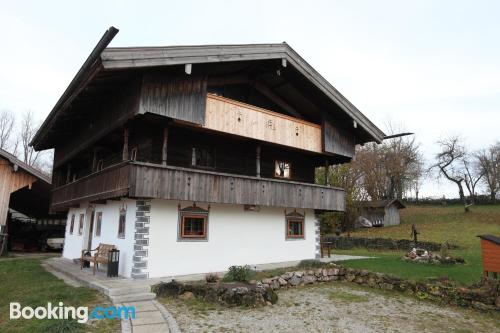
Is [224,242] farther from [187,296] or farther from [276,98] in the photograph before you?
[276,98]

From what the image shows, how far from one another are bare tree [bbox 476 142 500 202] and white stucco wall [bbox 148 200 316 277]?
121 feet

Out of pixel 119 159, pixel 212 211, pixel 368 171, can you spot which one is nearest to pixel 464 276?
pixel 212 211

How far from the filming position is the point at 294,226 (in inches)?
695

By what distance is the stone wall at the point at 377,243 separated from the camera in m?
24.3

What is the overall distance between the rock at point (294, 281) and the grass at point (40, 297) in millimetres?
6223

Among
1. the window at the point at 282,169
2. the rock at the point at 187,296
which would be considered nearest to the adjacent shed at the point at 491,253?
the rock at the point at 187,296

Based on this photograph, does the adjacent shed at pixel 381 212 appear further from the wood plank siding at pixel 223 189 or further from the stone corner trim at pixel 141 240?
the stone corner trim at pixel 141 240

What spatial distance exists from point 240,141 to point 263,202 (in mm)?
3046

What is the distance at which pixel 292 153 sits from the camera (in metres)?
18.8

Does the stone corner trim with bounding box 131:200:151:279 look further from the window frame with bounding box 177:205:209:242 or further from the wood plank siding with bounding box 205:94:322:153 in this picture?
the wood plank siding with bounding box 205:94:322:153

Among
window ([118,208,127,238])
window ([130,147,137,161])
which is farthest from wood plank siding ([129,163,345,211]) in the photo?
window ([130,147,137,161])

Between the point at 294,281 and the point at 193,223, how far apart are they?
4.27 m

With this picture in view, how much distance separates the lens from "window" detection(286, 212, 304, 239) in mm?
17266

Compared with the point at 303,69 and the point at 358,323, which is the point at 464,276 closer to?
the point at 358,323
